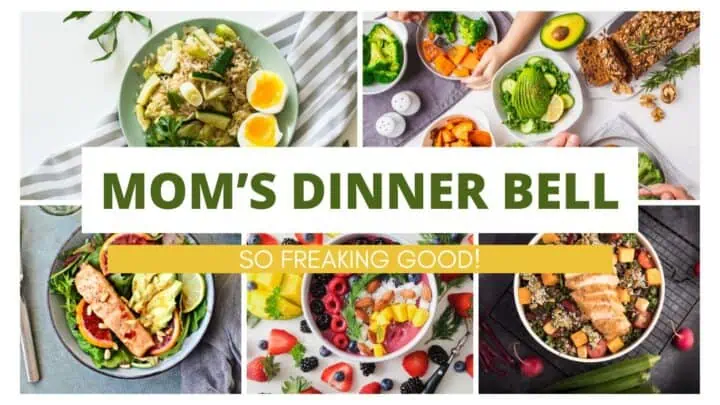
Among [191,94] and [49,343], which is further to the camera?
[49,343]

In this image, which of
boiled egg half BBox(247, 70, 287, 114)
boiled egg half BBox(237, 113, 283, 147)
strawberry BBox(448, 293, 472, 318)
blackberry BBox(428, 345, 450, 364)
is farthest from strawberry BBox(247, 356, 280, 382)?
boiled egg half BBox(247, 70, 287, 114)

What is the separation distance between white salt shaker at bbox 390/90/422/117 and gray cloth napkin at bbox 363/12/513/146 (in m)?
0.02

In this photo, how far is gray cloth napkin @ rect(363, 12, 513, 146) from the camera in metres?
2.66

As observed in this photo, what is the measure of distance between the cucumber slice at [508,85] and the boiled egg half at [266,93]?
1003 millimetres

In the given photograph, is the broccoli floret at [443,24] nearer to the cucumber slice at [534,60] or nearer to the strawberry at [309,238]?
the cucumber slice at [534,60]

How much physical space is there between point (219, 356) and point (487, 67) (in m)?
1.82

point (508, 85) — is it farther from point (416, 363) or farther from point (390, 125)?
point (416, 363)

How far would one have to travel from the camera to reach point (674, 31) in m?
2.64

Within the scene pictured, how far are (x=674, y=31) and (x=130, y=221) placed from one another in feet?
8.59

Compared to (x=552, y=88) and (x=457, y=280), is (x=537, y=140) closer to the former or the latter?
(x=552, y=88)

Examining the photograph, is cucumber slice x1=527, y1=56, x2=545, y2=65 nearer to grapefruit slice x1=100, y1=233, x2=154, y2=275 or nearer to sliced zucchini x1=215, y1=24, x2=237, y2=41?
sliced zucchini x1=215, y1=24, x2=237, y2=41

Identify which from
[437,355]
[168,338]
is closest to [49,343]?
[168,338]

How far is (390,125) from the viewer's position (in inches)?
103
